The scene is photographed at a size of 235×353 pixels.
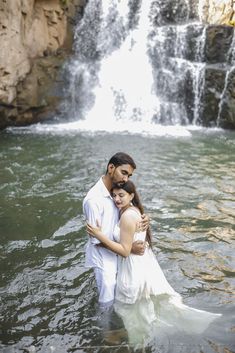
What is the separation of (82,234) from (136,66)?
13058 millimetres

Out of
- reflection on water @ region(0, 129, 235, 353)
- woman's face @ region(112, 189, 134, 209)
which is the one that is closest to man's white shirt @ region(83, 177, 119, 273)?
woman's face @ region(112, 189, 134, 209)

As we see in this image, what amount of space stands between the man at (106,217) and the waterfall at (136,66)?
1239 centimetres

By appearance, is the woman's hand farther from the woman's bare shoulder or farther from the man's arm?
the woman's bare shoulder

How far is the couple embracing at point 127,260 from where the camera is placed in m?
4.12

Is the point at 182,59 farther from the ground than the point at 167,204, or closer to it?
farther from the ground

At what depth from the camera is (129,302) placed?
4359 mm

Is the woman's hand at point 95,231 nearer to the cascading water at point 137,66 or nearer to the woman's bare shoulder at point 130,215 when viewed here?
the woman's bare shoulder at point 130,215

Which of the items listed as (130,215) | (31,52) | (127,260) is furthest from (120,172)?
(31,52)

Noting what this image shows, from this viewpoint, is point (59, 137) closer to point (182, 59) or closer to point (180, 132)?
point (180, 132)

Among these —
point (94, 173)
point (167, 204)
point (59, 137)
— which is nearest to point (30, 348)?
point (167, 204)

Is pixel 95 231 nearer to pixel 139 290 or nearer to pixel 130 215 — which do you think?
pixel 130 215

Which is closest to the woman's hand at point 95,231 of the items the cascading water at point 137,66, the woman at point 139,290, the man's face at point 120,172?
the woman at point 139,290

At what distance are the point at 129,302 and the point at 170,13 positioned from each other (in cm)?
1769

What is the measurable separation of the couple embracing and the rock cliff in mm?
11736
